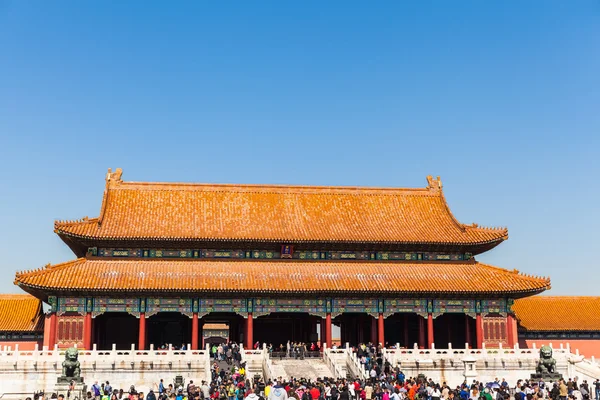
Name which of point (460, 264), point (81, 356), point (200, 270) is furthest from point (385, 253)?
point (81, 356)

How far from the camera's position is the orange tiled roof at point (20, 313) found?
5112cm

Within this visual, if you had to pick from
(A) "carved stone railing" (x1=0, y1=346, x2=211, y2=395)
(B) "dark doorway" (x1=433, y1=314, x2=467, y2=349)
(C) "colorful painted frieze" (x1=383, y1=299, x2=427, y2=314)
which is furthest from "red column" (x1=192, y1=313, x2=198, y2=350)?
(B) "dark doorway" (x1=433, y1=314, x2=467, y2=349)

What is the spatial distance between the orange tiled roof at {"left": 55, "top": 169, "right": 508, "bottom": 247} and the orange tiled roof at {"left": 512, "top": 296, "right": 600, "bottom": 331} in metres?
7.79

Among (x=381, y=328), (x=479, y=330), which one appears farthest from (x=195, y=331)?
(x=479, y=330)

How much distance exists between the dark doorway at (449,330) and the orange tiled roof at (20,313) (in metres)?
26.1

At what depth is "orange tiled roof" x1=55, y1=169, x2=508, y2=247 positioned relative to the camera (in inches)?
1972

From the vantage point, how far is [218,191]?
55.6m

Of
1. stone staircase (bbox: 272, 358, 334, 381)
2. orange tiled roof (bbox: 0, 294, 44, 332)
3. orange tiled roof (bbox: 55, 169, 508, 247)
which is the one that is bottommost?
stone staircase (bbox: 272, 358, 334, 381)

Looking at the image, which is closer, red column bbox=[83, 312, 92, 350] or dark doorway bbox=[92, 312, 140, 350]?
red column bbox=[83, 312, 92, 350]

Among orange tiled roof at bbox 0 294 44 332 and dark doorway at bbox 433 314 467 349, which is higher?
orange tiled roof at bbox 0 294 44 332

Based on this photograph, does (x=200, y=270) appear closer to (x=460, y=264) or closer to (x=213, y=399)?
(x=460, y=264)

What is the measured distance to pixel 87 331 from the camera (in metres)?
45.5

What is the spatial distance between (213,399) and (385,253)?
25.1 meters

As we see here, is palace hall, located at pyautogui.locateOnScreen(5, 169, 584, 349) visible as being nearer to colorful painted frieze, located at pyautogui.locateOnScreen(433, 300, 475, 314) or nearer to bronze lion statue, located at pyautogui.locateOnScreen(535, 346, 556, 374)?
colorful painted frieze, located at pyautogui.locateOnScreen(433, 300, 475, 314)
